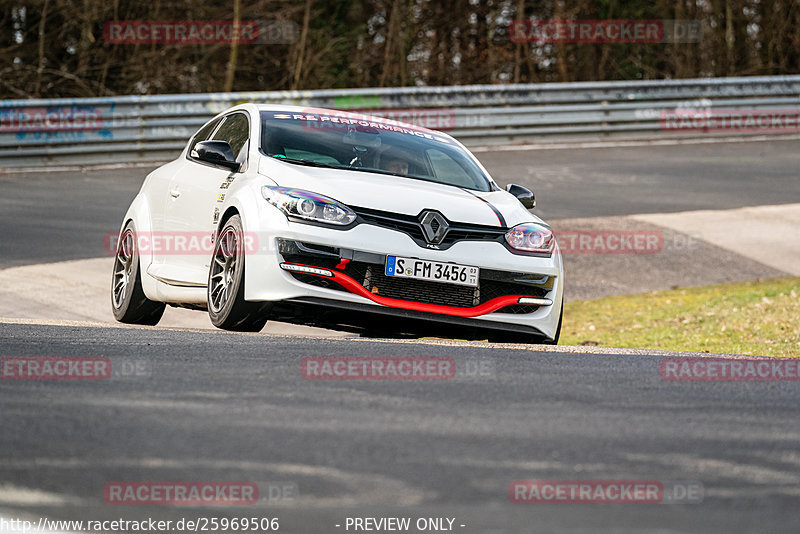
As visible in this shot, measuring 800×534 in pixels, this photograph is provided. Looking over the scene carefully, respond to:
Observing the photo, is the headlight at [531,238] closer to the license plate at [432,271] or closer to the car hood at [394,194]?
the car hood at [394,194]

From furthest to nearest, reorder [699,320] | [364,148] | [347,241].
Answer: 1. [699,320]
2. [364,148]
3. [347,241]

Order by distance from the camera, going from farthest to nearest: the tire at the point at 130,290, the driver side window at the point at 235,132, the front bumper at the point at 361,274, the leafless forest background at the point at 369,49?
the leafless forest background at the point at 369,49
the tire at the point at 130,290
the driver side window at the point at 235,132
the front bumper at the point at 361,274

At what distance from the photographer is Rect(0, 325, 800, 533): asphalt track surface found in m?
3.39

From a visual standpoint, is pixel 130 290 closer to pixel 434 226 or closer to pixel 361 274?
pixel 361 274

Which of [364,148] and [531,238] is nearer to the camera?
[531,238]

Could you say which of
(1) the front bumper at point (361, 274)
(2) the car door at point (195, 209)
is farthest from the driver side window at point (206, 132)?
A: (1) the front bumper at point (361, 274)

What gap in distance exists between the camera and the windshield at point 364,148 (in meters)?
8.05

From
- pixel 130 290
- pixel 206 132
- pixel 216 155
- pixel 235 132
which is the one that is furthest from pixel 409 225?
pixel 206 132

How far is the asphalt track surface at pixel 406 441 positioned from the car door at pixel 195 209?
2097 mm

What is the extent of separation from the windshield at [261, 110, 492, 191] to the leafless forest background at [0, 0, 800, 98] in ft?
50.1

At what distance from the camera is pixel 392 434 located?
4172 millimetres

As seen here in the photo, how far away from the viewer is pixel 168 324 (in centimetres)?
1063

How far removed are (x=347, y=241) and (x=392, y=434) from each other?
9.77ft

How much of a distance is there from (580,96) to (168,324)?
14157 mm
